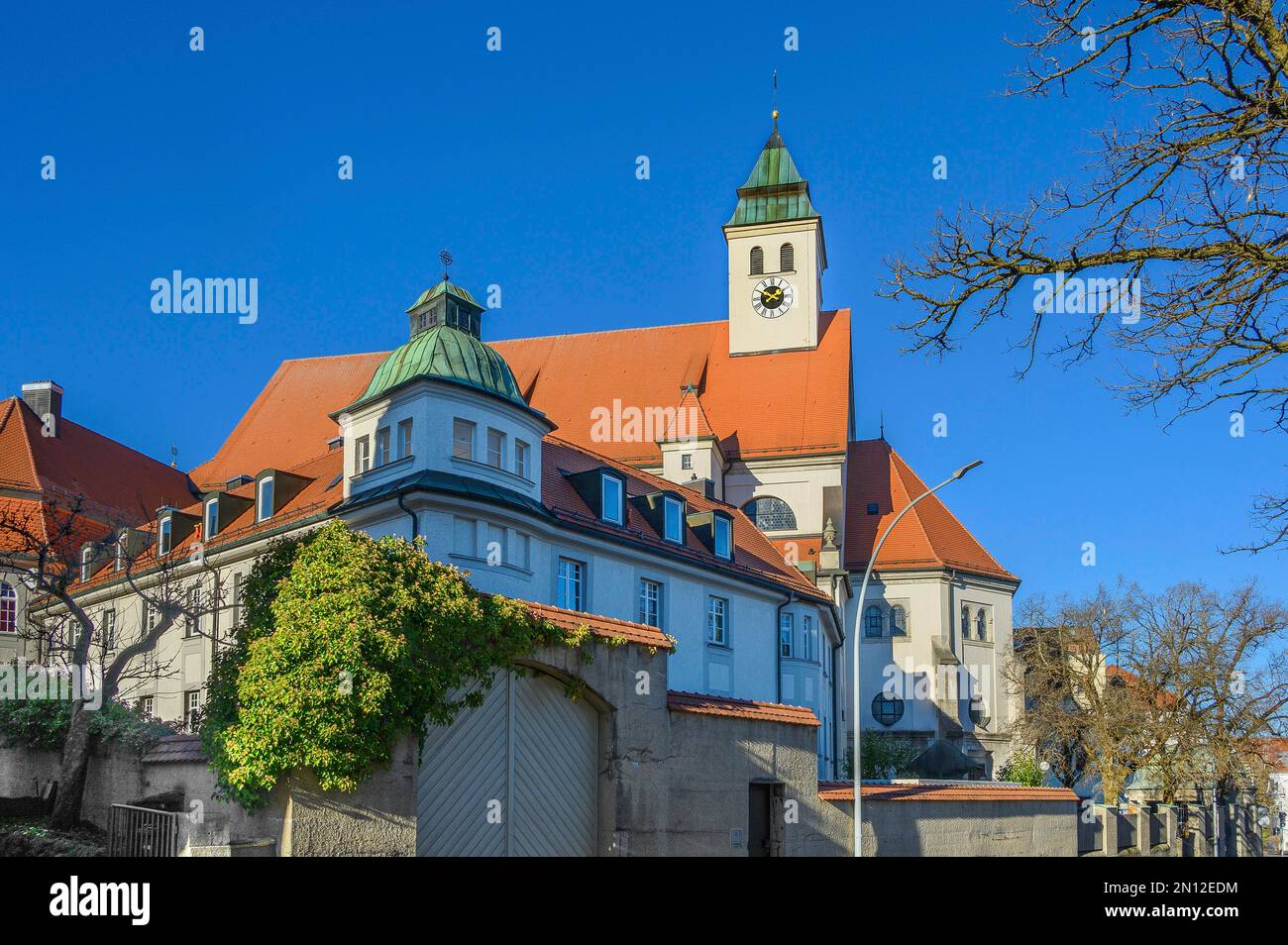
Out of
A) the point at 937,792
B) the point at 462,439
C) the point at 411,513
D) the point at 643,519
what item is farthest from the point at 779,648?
the point at 937,792

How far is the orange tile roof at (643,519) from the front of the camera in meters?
31.3

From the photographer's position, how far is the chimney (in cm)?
4709

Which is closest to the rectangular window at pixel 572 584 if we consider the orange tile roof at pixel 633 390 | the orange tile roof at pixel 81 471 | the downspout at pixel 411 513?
the downspout at pixel 411 513

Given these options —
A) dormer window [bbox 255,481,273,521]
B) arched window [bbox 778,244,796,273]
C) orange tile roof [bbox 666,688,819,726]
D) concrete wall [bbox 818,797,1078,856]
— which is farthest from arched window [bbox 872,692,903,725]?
orange tile roof [bbox 666,688,819,726]

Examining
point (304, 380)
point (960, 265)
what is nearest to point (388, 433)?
point (960, 265)

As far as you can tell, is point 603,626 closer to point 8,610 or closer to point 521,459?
point 521,459

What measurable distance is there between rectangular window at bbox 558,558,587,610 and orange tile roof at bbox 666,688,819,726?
42.2 feet

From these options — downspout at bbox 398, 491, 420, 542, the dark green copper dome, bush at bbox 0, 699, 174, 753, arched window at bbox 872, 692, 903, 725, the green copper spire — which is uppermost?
the green copper spire

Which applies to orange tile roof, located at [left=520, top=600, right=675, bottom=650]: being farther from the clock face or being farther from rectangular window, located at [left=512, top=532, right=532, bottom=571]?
the clock face

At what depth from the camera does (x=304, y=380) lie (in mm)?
59281

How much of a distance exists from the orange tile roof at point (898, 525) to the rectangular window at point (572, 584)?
83.3 ft

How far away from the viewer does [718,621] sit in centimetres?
3503

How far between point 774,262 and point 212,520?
34088 millimetres
